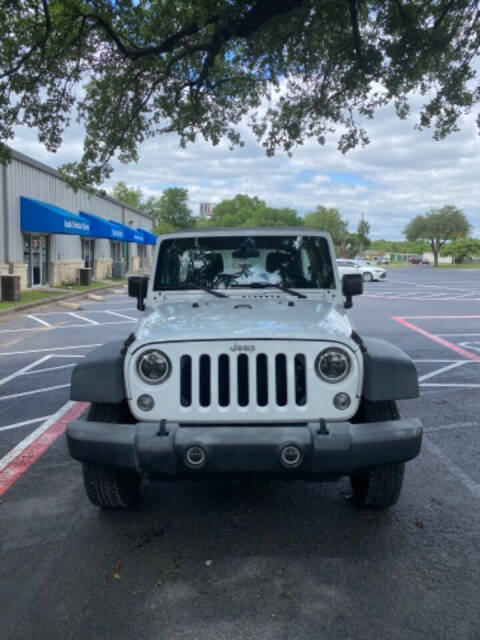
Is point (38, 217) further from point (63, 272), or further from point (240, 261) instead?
point (240, 261)

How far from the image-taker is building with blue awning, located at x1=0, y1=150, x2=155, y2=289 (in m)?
19.4

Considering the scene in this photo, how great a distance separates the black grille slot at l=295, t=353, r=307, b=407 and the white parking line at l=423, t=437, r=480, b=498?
5.53 ft

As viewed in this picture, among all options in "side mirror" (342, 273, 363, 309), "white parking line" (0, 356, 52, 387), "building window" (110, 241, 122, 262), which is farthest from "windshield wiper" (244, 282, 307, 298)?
"building window" (110, 241, 122, 262)

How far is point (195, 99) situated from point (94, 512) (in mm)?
11517

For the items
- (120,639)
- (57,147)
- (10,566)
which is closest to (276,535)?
(120,639)

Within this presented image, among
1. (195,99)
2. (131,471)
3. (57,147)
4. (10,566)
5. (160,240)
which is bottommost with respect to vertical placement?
(10,566)

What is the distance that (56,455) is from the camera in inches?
Result: 190

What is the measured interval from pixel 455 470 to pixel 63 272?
75.4ft

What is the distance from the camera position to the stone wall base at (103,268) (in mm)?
32300

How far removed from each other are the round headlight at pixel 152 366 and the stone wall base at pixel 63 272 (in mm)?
22023

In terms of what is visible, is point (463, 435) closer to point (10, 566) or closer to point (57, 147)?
point (10, 566)

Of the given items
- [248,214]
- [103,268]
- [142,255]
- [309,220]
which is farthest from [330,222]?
[103,268]

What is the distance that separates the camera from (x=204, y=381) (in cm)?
321

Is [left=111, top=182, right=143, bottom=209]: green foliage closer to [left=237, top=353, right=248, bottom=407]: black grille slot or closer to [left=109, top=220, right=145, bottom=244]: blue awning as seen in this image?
[left=109, top=220, right=145, bottom=244]: blue awning
